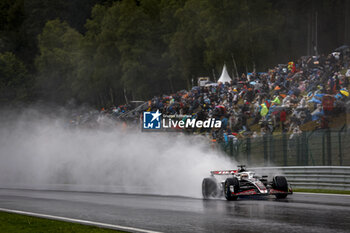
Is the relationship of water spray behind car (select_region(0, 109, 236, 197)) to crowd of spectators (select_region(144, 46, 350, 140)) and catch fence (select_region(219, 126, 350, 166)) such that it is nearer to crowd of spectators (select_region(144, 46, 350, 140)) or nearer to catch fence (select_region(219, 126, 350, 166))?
catch fence (select_region(219, 126, 350, 166))

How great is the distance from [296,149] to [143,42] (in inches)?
1549

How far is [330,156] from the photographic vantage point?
18266mm

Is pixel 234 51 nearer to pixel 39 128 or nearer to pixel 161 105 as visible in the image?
pixel 161 105

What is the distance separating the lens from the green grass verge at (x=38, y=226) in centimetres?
994

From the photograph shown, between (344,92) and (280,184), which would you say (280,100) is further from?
(280,184)

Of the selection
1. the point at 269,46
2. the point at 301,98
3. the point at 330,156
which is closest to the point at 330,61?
the point at 301,98

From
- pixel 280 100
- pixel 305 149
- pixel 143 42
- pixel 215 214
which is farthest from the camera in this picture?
pixel 143 42

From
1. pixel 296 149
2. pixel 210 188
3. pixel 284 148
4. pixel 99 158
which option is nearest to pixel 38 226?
pixel 210 188

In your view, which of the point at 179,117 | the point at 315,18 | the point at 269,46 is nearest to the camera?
the point at 179,117

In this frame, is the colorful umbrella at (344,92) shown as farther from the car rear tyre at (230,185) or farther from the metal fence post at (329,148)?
the car rear tyre at (230,185)

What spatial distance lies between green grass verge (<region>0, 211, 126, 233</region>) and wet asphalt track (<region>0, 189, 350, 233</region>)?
2.09 feet

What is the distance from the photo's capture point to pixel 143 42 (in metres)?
57.2

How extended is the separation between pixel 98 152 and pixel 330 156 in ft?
48.3

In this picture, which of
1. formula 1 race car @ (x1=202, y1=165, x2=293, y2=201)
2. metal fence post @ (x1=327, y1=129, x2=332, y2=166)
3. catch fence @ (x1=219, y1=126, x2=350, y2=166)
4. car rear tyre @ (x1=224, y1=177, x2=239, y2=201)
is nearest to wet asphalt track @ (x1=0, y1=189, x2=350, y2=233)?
formula 1 race car @ (x1=202, y1=165, x2=293, y2=201)
